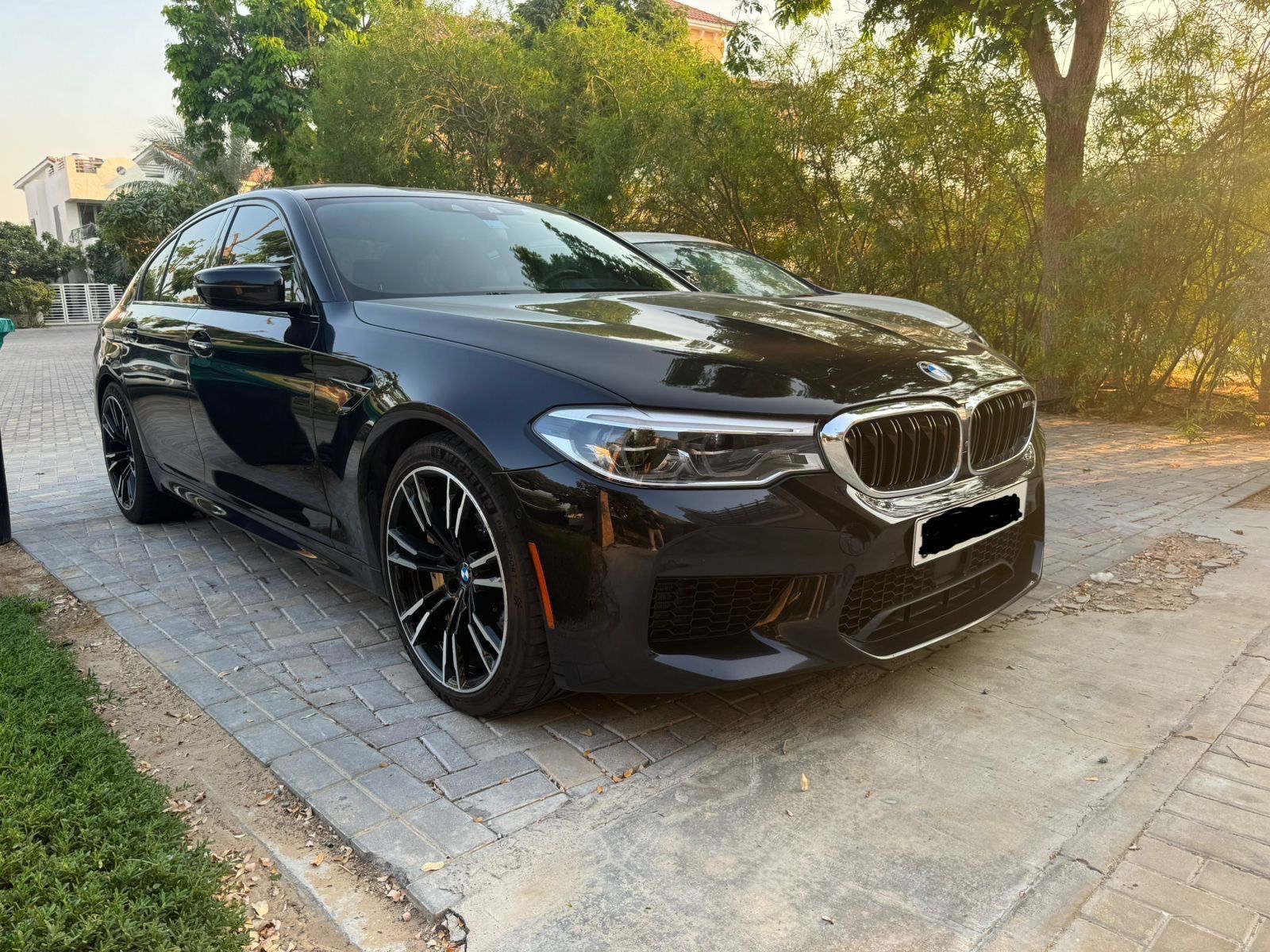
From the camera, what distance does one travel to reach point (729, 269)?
638cm

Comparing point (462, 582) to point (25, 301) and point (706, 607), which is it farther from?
point (25, 301)

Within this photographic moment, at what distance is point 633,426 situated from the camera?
2227mm

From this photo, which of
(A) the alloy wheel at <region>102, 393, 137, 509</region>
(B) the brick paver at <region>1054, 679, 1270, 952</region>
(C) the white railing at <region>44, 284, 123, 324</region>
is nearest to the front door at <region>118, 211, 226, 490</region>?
(A) the alloy wheel at <region>102, 393, 137, 509</region>

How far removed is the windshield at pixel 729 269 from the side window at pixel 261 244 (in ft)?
9.20

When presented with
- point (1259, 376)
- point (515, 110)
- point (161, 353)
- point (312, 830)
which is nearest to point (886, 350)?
point (312, 830)

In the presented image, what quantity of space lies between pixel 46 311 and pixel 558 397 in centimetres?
4093

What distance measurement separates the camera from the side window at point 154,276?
4.66m

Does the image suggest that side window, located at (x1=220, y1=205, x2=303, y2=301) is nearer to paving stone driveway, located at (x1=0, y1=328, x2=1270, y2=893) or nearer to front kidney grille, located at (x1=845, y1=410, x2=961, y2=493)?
paving stone driveway, located at (x1=0, y1=328, x2=1270, y2=893)

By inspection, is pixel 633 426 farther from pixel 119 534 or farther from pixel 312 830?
pixel 119 534

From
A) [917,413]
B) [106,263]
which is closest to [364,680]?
[917,413]

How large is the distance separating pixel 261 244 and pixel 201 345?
1.72 ft

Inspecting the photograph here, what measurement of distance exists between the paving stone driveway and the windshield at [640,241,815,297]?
2.15 metres

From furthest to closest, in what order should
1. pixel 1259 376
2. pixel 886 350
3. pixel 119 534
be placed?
pixel 1259 376, pixel 119 534, pixel 886 350

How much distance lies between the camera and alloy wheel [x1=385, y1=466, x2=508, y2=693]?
2598mm
